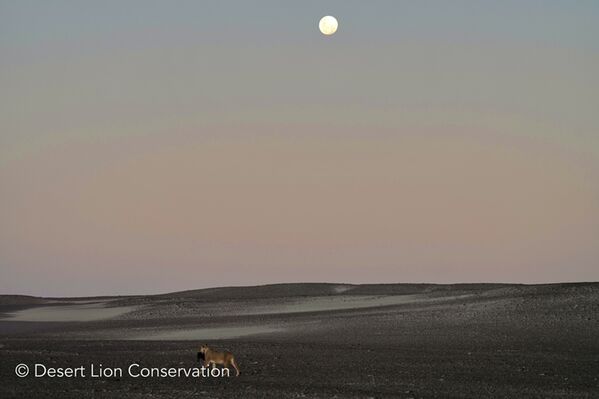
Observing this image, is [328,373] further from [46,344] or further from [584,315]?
[584,315]

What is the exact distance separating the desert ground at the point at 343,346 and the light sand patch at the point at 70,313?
41cm

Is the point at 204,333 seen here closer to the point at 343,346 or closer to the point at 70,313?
the point at 343,346

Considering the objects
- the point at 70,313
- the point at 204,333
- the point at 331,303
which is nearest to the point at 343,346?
the point at 204,333

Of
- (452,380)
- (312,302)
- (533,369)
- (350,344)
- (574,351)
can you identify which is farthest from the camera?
(312,302)

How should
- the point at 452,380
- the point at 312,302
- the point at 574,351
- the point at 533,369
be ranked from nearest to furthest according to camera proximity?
1. the point at 452,380
2. the point at 533,369
3. the point at 574,351
4. the point at 312,302

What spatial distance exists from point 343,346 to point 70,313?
103ft

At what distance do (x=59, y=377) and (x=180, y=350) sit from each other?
623 cm

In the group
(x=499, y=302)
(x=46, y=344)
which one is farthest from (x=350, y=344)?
(x=499, y=302)

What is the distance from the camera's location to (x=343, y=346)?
29938 mm

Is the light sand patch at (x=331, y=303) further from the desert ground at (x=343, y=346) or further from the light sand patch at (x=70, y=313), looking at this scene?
the light sand patch at (x=70, y=313)

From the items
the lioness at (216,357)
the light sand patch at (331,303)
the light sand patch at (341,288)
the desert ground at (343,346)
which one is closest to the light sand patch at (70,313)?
the desert ground at (343,346)

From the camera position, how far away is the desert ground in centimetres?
2105

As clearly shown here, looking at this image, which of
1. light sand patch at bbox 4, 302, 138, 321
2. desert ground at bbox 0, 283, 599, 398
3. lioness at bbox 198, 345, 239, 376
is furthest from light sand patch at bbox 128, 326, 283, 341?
light sand patch at bbox 4, 302, 138, 321

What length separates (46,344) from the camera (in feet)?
106
